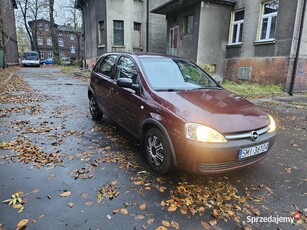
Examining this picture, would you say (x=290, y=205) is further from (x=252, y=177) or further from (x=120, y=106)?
(x=120, y=106)

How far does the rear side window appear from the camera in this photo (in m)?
5.01

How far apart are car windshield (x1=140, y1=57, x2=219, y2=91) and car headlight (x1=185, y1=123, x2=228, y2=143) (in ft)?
3.49

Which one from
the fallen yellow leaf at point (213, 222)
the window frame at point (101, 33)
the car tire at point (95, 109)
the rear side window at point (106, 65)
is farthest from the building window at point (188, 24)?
the fallen yellow leaf at point (213, 222)

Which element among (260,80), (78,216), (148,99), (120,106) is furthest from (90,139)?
(260,80)

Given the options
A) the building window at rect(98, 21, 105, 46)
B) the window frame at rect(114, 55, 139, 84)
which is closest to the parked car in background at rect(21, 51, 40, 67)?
the building window at rect(98, 21, 105, 46)

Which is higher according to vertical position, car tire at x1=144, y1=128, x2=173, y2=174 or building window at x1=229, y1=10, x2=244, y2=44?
building window at x1=229, y1=10, x2=244, y2=44

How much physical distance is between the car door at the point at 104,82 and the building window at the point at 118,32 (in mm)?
14304

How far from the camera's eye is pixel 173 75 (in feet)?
13.2

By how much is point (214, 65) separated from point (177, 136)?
41.9ft

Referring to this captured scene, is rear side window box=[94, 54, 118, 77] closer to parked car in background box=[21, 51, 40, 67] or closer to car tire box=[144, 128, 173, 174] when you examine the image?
car tire box=[144, 128, 173, 174]

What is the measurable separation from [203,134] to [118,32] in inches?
717

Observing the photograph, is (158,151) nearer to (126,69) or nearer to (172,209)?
(172,209)

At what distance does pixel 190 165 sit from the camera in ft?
9.20

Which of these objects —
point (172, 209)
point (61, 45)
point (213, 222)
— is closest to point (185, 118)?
point (172, 209)
